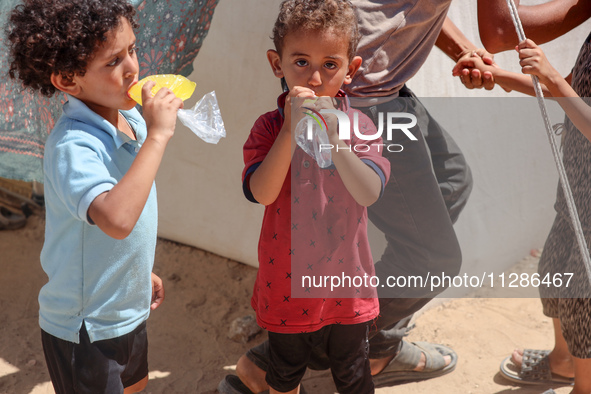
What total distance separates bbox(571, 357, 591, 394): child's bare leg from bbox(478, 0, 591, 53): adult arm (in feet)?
4.13

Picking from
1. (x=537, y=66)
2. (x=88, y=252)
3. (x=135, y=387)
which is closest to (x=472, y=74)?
(x=537, y=66)

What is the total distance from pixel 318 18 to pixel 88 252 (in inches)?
36.3

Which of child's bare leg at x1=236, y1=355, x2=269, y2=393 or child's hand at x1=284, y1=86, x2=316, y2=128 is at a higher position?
child's hand at x1=284, y1=86, x2=316, y2=128

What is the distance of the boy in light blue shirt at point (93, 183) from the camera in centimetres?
152

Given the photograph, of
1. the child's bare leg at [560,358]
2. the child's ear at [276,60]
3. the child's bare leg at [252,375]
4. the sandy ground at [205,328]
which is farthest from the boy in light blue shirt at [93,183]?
the child's bare leg at [560,358]

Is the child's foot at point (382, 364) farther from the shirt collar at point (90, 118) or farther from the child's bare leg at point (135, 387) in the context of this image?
the shirt collar at point (90, 118)

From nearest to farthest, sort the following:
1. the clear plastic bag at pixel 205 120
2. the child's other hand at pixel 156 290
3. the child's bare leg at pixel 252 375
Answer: the clear plastic bag at pixel 205 120 < the child's other hand at pixel 156 290 < the child's bare leg at pixel 252 375

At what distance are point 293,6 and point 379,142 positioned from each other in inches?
19.3

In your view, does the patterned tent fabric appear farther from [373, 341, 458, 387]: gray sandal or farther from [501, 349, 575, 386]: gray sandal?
[501, 349, 575, 386]: gray sandal

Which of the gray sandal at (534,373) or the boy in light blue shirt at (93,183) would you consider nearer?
the boy in light blue shirt at (93,183)

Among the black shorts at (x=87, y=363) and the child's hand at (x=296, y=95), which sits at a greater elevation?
the child's hand at (x=296, y=95)

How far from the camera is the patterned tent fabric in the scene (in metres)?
2.23

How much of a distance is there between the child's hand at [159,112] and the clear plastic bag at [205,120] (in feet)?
0.35

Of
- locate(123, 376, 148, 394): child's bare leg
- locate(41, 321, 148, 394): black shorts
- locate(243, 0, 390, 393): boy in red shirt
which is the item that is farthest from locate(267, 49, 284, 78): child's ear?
locate(123, 376, 148, 394): child's bare leg
